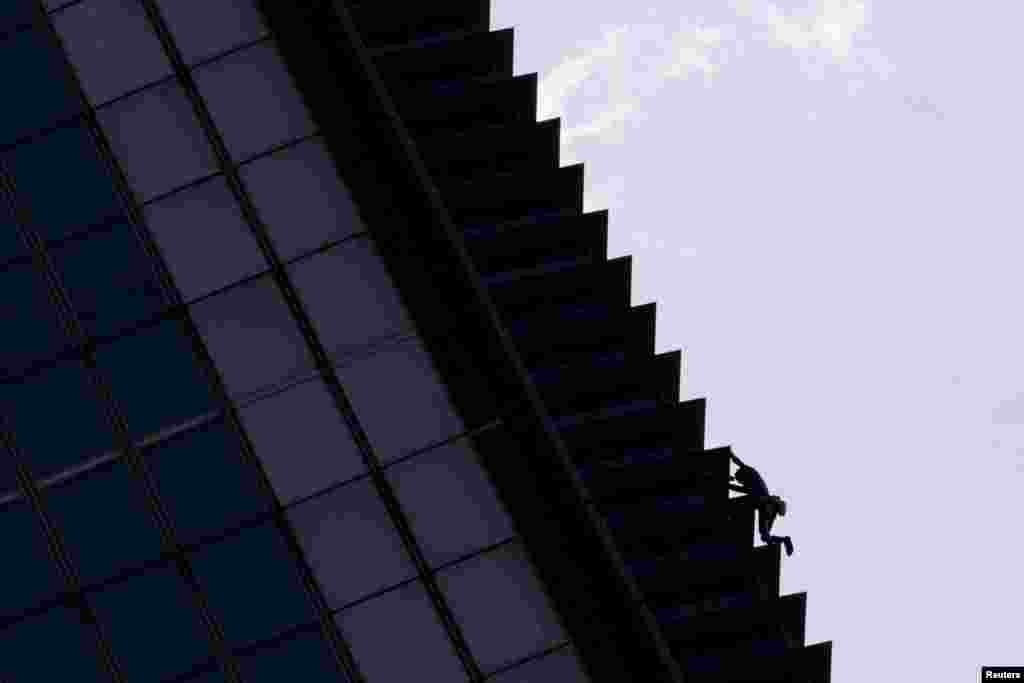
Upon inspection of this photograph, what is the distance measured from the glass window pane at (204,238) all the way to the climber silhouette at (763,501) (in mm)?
9366

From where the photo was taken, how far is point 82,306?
2767 cm

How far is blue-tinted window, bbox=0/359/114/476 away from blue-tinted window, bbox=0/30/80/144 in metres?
4.14

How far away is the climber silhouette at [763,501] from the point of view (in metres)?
29.9

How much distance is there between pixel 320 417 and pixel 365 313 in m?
1.88

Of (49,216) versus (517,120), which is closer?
(49,216)

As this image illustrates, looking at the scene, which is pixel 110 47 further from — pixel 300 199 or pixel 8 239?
pixel 300 199

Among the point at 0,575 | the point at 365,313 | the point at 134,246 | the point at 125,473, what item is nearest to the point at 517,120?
the point at 365,313

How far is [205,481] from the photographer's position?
89.4ft

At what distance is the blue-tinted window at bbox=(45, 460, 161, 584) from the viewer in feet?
88.9

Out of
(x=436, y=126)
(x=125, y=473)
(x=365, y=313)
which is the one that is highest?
(x=436, y=126)

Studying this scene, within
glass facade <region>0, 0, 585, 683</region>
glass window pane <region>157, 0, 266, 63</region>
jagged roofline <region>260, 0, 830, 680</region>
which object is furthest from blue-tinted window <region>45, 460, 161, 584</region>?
glass window pane <region>157, 0, 266, 63</region>

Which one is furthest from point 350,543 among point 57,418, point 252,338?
point 57,418

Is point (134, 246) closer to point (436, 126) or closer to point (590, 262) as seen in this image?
point (436, 126)

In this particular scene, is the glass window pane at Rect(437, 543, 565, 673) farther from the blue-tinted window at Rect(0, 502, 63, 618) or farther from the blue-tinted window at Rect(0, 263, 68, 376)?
the blue-tinted window at Rect(0, 263, 68, 376)
